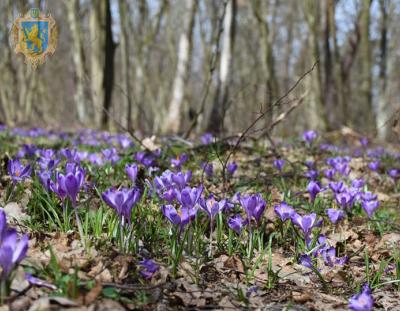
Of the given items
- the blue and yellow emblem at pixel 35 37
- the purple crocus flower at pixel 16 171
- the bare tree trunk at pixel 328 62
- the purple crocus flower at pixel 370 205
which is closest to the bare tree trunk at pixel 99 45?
the bare tree trunk at pixel 328 62

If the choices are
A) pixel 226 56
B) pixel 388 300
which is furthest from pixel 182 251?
pixel 226 56

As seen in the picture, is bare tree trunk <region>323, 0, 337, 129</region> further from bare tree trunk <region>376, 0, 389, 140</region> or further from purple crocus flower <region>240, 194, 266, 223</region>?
purple crocus flower <region>240, 194, 266, 223</region>

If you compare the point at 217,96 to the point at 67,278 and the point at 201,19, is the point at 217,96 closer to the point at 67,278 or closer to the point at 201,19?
the point at 67,278

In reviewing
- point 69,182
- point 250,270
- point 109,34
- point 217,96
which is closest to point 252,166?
point 250,270

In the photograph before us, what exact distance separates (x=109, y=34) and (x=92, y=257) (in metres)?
8.68

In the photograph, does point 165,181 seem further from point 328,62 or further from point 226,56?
point 328,62

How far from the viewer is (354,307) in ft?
5.51

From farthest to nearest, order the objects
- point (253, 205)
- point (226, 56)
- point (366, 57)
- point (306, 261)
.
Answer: point (366, 57) → point (226, 56) → point (253, 205) → point (306, 261)

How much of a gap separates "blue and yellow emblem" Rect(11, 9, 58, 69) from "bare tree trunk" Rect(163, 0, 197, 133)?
6.07 meters

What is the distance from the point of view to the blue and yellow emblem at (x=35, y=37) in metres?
3.72

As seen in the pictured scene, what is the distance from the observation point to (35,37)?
3.79 metres

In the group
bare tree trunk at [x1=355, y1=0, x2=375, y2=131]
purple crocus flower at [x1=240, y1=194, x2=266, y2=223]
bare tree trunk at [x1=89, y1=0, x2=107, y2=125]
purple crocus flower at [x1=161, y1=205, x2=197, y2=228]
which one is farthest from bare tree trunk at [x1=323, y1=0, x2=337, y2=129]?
purple crocus flower at [x1=161, y1=205, x2=197, y2=228]

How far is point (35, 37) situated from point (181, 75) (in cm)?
677

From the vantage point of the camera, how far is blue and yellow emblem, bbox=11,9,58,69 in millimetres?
3717
